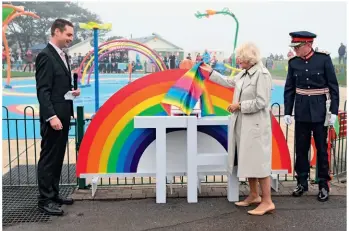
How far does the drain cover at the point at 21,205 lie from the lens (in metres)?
4.25

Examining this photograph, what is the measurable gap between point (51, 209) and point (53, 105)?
1.08 meters

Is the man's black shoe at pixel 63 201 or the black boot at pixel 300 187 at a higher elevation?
the black boot at pixel 300 187

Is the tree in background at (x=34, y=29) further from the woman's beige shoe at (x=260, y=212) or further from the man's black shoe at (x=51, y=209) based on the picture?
the woman's beige shoe at (x=260, y=212)

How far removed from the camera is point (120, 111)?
15.4 feet

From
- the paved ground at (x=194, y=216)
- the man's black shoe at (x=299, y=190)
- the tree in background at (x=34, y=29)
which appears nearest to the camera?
the paved ground at (x=194, y=216)

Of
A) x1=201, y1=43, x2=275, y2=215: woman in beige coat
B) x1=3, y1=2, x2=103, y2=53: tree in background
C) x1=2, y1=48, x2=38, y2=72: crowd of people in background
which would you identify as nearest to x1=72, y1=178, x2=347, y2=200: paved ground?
x1=201, y1=43, x2=275, y2=215: woman in beige coat

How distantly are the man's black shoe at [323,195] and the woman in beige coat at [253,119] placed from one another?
708mm

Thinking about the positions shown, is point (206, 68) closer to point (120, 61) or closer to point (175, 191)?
point (175, 191)

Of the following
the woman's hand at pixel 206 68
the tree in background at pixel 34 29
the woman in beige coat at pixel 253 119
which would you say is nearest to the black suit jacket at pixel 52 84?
the woman's hand at pixel 206 68

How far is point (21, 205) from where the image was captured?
15.3 feet

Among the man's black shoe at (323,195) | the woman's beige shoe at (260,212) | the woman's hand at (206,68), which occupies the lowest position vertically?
the woman's beige shoe at (260,212)

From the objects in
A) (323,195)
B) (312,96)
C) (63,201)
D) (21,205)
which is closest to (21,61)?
(21,205)

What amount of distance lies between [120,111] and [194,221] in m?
1.45

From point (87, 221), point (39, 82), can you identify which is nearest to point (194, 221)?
point (87, 221)
